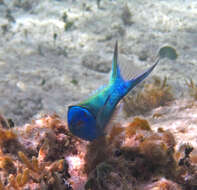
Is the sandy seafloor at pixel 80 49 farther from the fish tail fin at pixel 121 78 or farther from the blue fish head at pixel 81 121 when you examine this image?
the blue fish head at pixel 81 121

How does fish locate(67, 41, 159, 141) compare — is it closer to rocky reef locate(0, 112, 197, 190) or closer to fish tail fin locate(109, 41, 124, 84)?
fish tail fin locate(109, 41, 124, 84)

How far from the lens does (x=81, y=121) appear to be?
4.61 feet

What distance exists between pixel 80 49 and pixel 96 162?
710cm

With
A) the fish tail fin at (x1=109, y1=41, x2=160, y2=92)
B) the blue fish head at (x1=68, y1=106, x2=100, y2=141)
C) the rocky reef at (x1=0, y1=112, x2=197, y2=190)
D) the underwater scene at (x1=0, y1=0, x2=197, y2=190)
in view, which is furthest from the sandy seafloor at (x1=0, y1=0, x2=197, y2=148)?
the blue fish head at (x1=68, y1=106, x2=100, y2=141)

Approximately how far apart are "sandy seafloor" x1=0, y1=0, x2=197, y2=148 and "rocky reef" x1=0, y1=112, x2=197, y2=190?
966 mm

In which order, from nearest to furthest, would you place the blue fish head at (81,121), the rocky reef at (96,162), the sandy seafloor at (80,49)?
the blue fish head at (81,121) < the rocky reef at (96,162) < the sandy seafloor at (80,49)

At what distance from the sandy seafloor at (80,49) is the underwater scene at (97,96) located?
0.11 ft

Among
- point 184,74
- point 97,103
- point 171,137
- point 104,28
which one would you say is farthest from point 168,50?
point 97,103

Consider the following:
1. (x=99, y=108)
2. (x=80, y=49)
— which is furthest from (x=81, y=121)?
(x=80, y=49)

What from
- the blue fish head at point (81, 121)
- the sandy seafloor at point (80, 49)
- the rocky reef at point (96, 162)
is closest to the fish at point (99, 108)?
the blue fish head at point (81, 121)

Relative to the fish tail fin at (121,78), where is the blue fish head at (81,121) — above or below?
below

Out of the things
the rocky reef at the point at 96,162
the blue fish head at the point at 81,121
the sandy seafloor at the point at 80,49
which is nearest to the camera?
the blue fish head at the point at 81,121

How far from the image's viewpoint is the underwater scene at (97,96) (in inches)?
60.1

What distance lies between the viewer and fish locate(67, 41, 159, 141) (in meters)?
1.40
